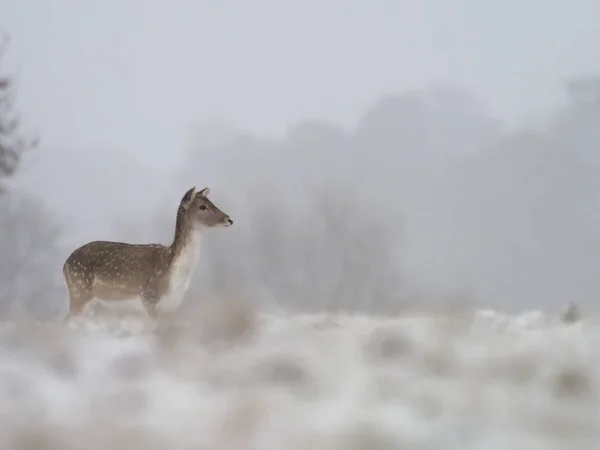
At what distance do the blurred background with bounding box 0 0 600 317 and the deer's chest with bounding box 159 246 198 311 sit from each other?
55cm

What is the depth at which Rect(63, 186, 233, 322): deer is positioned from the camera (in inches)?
72.6

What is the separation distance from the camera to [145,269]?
188cm

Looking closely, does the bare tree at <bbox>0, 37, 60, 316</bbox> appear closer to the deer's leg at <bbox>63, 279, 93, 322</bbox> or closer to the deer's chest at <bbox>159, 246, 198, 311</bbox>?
the deer's leg at <bbox>63, 279, 93, 322</bbox>

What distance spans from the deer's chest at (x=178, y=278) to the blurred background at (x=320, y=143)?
0.55m

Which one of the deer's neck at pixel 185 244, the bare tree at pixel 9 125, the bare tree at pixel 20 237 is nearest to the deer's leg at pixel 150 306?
the deer's neck at pixel 185 244

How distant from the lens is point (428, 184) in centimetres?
257

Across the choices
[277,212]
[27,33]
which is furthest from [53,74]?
[277,212]

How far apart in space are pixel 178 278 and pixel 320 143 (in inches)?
38.5

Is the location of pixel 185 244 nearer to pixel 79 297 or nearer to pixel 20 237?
pixel 79 297

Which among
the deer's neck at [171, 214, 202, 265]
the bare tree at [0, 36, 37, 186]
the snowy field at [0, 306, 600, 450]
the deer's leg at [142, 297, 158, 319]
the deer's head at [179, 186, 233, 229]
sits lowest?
the snowy field at [0, 306, 600, 450]

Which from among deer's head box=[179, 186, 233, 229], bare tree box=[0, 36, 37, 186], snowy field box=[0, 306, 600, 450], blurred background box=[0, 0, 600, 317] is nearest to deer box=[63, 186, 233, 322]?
deer's head box=[179, 186, 233, 229]

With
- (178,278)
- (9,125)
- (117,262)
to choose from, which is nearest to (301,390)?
(178,278)

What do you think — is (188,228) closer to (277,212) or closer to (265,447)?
→ (277,212)

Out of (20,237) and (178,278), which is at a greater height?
(20,237)
